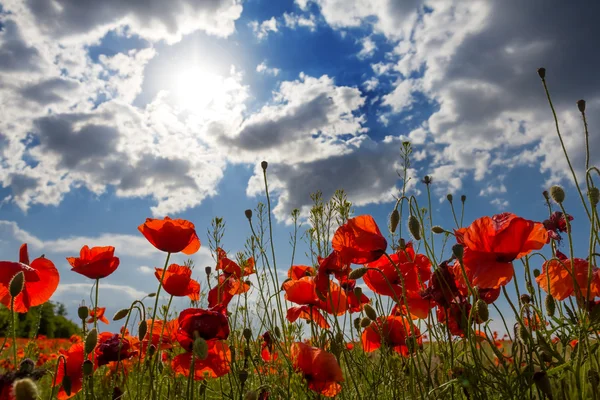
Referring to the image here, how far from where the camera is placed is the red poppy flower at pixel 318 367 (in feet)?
5.78

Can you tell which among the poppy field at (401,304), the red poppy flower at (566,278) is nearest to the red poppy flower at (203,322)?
the poppy field at (401,304)

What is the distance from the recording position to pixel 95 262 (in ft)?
7.26

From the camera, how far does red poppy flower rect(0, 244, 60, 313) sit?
1.86 m

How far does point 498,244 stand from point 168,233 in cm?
137

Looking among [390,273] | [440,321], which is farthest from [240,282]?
[440,321]

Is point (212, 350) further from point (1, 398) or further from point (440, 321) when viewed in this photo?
point (1, 398)

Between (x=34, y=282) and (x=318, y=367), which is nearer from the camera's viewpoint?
(x=318, y=367)

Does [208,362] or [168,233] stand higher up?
[168,233]

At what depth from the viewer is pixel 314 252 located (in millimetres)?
2963

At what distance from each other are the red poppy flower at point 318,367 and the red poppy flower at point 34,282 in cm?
104

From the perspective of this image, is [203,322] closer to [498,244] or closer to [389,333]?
[389,333]

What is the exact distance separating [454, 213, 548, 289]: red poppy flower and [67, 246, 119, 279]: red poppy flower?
63.1 inches

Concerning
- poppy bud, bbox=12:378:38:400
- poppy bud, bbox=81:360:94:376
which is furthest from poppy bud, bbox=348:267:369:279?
poppy bud, bbox=12:378:38:400

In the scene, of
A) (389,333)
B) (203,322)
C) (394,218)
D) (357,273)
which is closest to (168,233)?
(203,322)
